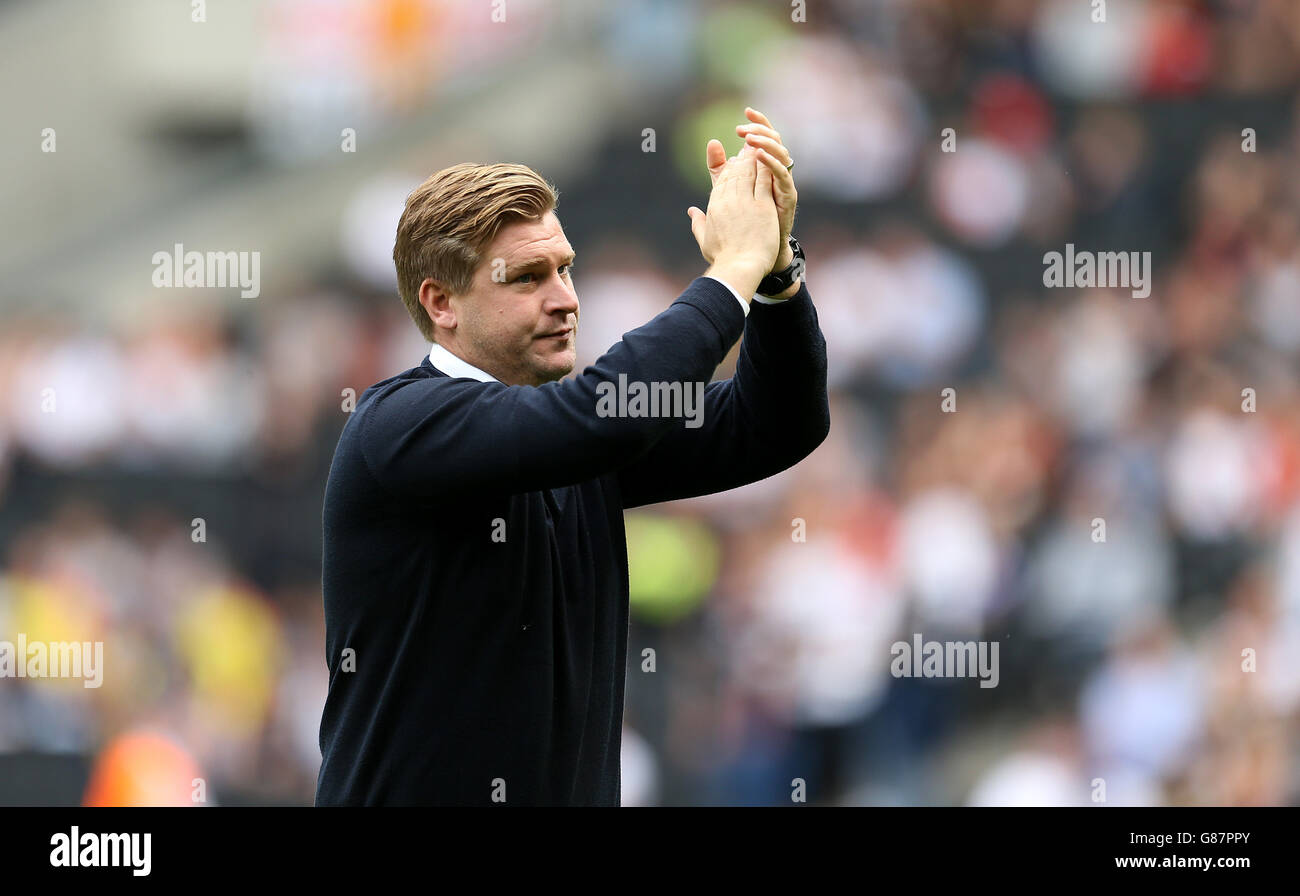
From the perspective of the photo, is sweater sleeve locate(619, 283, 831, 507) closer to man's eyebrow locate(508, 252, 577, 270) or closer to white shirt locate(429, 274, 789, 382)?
white shirt locate(429, 274, 789, 382)

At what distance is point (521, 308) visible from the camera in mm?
2090

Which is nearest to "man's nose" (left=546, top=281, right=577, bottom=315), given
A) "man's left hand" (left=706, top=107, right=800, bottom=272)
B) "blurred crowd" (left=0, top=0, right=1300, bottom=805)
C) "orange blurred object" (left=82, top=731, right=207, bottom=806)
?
"man's left hand" (left=706, top=107, right=800, bottom=272)

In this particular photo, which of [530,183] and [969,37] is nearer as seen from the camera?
[530,183]

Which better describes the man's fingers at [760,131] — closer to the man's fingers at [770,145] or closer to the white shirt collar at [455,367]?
the man's fingers at [770,145]

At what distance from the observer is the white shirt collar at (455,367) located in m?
2.11

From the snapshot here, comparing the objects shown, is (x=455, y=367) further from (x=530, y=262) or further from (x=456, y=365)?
(x=530, y=262)

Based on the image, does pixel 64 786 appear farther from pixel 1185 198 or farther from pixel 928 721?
pixel 1185 198

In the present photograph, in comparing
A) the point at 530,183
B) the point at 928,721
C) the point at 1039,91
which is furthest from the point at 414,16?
the point at 530,183

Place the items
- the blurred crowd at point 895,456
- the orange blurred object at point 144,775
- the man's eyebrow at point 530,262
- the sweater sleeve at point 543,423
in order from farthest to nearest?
the blurred crowd at point 895,456, the orange blurred object at point 144,775, the man's eyebrow at point 530,262, the sweater sleeve at point 543,423

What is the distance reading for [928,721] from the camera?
5332mm

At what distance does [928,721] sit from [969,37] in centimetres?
289

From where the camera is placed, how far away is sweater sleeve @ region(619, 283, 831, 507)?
2.16 metres

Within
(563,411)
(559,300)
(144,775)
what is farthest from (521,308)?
(144,775)

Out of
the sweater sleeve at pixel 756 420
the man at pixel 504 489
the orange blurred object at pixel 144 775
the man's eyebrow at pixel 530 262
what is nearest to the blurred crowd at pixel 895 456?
the orange blurred object at pixel 144 775
